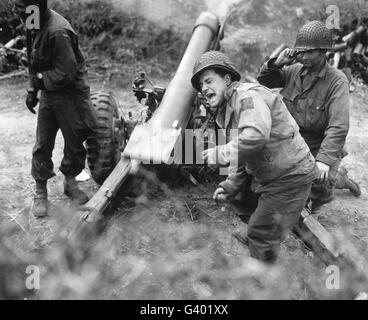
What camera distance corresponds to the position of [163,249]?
3.55 meters

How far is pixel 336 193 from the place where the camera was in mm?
4727

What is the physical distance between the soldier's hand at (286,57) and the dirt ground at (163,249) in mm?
1379

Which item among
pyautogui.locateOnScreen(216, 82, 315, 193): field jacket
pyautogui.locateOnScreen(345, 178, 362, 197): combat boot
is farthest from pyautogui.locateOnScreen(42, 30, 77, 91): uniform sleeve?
pyautogui.locateOnScreen(345, 178, 362, 197): combat boot

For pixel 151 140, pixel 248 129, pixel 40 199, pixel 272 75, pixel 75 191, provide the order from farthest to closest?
pixel 75 191
pixel 40 199
pixel 272 75
pixel 151 140
pixel 248 129

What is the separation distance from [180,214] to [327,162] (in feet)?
4.52

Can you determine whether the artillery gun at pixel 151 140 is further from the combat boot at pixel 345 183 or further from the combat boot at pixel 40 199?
the combat boot at pixel 345 183

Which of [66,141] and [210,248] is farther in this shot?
[66,141]

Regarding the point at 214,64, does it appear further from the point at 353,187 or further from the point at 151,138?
the point at 353,187

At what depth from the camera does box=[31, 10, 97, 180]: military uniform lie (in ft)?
11.5

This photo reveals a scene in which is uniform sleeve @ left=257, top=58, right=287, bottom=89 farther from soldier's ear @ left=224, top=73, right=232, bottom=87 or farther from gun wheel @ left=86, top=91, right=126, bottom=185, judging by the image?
gun wheel @ left=86, top=91, right=126, bottom=185

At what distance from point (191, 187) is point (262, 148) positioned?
5.87ft

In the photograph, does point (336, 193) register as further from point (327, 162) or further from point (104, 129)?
point (104, 129)

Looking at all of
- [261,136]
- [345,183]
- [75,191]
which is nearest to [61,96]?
[75,191]
